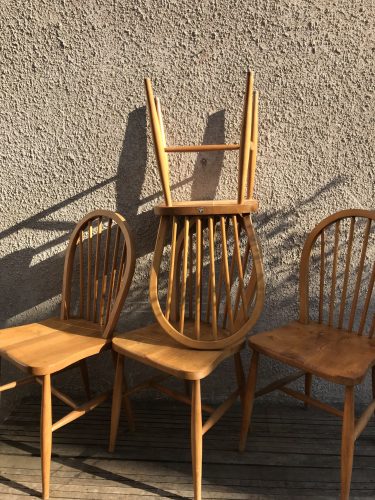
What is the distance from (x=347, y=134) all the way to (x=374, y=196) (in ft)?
1.07

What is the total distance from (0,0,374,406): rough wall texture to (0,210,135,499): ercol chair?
17cm

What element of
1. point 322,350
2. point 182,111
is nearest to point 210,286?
point 322,350

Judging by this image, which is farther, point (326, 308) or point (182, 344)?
point (326, 308)

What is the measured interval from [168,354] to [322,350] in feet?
1.96

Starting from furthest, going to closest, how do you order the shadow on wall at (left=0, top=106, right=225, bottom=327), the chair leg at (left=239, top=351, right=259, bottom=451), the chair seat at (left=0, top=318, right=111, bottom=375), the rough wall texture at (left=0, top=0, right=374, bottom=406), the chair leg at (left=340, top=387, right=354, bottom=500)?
1. the shadow on wall at (left=0, top=106, right=225, bottom=327)
2. the rough wall texture at (left=0, top=0, right=374, bottom=406)
3. the chair leg at (left=239, top=351, right=259, bottom=451)
4. the chair seat at (left=0, top=318, right=111, bottom=375)
5. the chair leg at (left=340, top=387, right=354, bottom=500)

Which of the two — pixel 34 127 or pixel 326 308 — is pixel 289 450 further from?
pixel 34 127

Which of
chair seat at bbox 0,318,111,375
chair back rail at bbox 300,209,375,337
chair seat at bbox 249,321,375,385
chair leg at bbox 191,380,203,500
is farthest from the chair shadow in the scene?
chair back rail at bbox 300,209,375,337

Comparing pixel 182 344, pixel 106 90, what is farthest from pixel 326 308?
pixel 106 90

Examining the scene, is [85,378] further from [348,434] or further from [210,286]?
[348,434]

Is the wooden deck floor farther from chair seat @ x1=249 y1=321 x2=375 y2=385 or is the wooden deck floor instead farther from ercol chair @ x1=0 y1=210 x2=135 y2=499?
chair seat @ x1=249 y1=321 x2=375 y2=385

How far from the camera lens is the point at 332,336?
5.08 ft

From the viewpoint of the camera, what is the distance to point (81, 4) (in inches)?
67.8

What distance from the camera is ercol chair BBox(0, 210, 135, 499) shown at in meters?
1.33

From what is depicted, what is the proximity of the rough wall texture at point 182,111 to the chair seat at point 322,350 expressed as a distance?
12.9 inches
